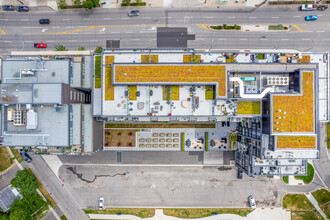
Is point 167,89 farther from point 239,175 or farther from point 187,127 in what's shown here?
point 239,175

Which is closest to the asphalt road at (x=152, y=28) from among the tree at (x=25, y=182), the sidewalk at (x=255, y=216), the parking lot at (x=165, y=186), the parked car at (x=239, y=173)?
the parked car at (x=239, y=173)

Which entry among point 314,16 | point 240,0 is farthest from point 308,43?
point 240,0

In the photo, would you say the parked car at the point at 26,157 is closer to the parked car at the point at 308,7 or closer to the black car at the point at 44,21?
the black car at the point at 44,21

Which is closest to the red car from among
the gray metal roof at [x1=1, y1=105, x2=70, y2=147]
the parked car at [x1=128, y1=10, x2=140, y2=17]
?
the gray metal roof at [x1=1, y1=105, x2=70, y2=147]

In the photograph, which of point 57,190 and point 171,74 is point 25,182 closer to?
point 57,190

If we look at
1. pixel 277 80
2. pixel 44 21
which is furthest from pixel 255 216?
pixel 44 21

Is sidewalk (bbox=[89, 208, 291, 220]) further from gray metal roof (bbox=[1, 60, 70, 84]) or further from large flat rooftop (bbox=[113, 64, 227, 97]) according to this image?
gray metal roof (bbox=[1, 60, 70, 84])
